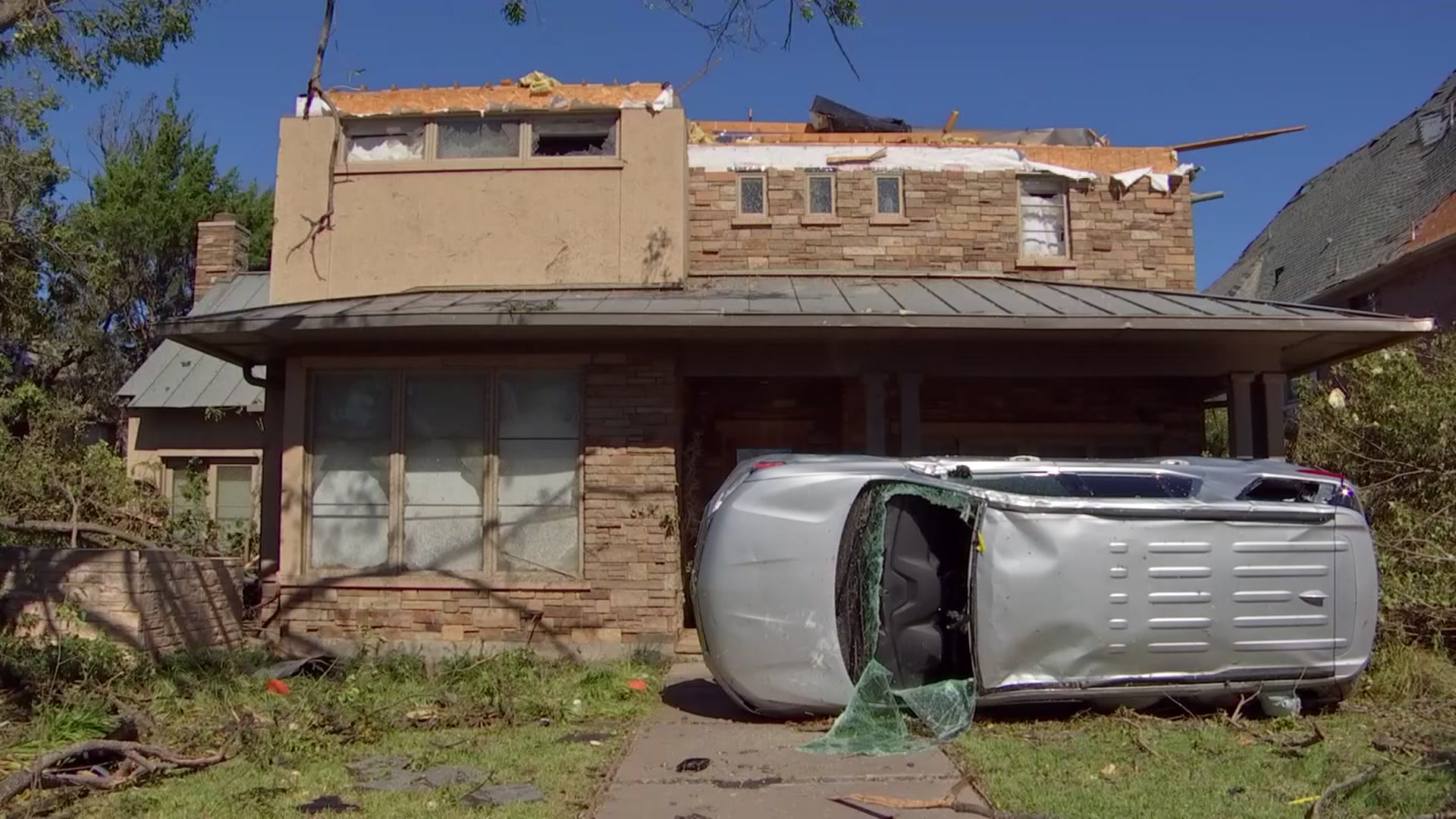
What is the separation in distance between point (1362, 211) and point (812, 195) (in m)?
13.0

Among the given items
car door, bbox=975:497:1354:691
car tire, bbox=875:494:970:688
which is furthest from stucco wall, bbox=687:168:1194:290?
car door, bbox=975:497:1354:691

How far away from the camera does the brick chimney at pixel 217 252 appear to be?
18.1 meters

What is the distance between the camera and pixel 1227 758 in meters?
5.75

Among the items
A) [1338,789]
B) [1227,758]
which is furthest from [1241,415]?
[1338,789]

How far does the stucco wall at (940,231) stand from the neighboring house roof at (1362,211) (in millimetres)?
7282

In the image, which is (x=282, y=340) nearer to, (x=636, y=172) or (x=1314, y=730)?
(x=636, y=172)

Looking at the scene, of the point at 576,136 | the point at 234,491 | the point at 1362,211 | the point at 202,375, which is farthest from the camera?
the point at 1362,211

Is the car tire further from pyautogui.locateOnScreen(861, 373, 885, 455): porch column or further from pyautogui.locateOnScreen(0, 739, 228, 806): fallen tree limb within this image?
pyautogui.locateOnScreen(0, 739, 228, 806): fallen tree limb

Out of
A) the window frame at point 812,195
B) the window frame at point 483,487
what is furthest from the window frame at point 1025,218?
the window frame at point 483,487

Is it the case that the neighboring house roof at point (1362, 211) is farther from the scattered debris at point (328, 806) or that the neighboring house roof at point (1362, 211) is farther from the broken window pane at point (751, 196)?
the scattered debris at point (328, 806)

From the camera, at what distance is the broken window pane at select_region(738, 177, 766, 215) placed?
12.2 m

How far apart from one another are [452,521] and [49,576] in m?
2.97

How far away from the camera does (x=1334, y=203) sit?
2164 centimetres

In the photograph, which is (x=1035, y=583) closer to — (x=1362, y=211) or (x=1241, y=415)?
(x=1241, y=415)
